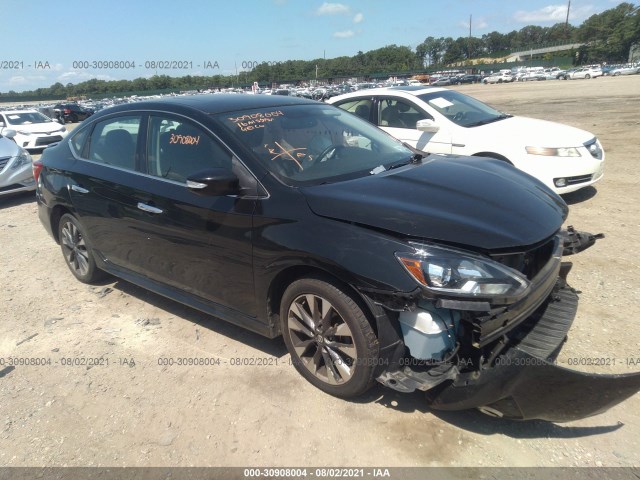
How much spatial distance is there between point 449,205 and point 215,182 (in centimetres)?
140

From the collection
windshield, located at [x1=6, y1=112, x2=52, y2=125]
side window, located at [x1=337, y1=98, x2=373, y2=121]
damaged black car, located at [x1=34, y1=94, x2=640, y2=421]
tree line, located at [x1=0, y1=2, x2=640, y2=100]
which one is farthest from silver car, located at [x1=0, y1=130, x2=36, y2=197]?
tree line, located at [x1=0, y1=2, x2=640, y2=100]

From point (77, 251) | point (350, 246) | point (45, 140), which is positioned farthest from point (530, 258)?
point (45, 140)

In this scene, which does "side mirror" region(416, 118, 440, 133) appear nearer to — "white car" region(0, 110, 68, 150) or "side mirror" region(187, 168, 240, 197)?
"side mirror" region(187, 168, 240, 197)

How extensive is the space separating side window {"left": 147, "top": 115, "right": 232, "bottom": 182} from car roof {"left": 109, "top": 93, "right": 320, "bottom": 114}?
0.17 metres

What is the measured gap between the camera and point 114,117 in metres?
4.21

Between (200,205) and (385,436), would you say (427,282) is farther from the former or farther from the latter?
(200,205)

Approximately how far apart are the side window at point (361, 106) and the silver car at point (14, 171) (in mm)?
6011

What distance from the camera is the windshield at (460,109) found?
6.77 metres

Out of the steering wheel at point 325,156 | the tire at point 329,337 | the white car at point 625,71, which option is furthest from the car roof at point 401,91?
the white car at point 625,71

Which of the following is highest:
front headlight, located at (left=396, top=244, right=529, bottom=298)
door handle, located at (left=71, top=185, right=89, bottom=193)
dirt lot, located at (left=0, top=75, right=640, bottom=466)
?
door handle, located at (left=71, top=185, right=89, bottom=193)

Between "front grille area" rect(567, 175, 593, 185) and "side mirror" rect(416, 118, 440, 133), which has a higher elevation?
"side mirror" rect(416, 118, 440, 133)

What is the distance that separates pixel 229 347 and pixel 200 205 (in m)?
1.14

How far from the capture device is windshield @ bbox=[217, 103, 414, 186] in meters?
3.13

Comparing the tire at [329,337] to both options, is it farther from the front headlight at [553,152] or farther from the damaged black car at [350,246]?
the front headlight at [553,152]
